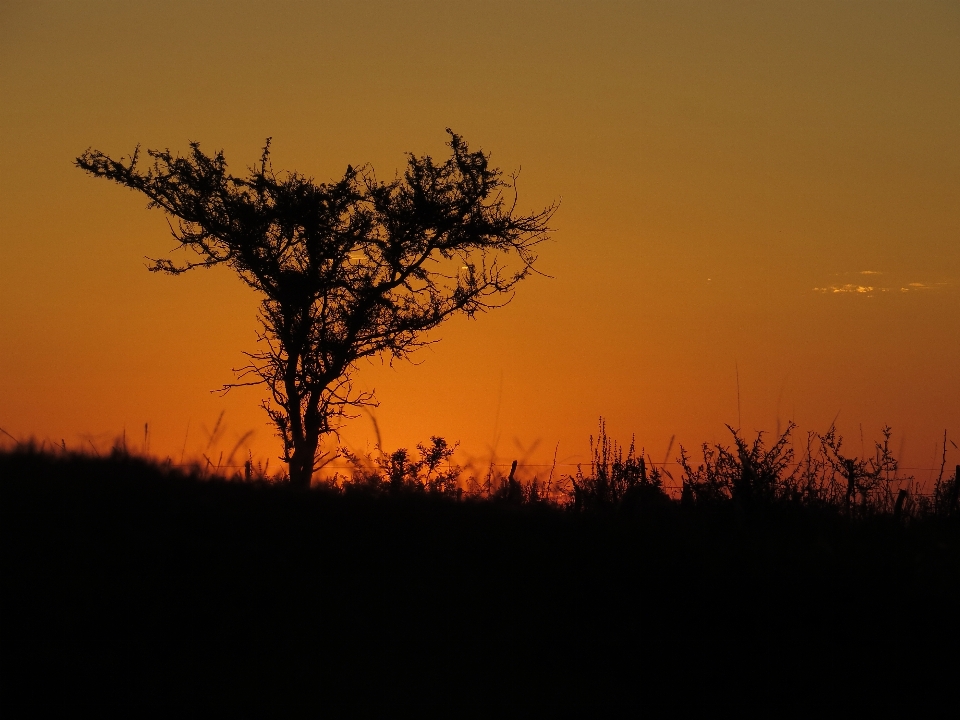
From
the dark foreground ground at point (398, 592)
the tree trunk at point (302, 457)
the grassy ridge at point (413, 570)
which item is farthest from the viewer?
the tree trunk at point (302, 457)

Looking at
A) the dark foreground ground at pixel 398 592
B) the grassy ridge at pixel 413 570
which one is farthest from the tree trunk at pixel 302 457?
the dark foreground ground at pixel 398 592

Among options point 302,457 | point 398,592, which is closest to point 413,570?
point 398,592

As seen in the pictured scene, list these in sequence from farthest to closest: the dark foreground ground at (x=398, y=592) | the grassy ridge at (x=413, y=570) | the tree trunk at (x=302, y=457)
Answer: the tree trunk at (x=302, y=457) → the grassy ridge at (x=413, y=570) → the dark foreground ground at (x=398, y=592)

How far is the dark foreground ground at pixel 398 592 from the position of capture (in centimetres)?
763

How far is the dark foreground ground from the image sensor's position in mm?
7629

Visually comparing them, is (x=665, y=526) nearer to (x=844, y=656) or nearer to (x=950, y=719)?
(x=844, y=656)

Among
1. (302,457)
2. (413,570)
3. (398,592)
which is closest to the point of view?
(398,592)

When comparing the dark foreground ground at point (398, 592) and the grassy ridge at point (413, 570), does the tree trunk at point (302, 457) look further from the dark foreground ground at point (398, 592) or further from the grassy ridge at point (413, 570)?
the dark foreground ground at point (398, 592)

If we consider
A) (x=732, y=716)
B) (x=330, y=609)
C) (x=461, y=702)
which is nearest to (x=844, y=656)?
(x=732, y=716)

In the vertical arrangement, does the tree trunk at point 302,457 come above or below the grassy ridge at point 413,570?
above

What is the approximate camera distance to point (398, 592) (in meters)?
8.90

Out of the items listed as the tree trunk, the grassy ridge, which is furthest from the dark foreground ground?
the tree trunk

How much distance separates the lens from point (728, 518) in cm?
1232

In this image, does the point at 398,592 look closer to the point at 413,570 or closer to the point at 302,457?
the point at 413,570
